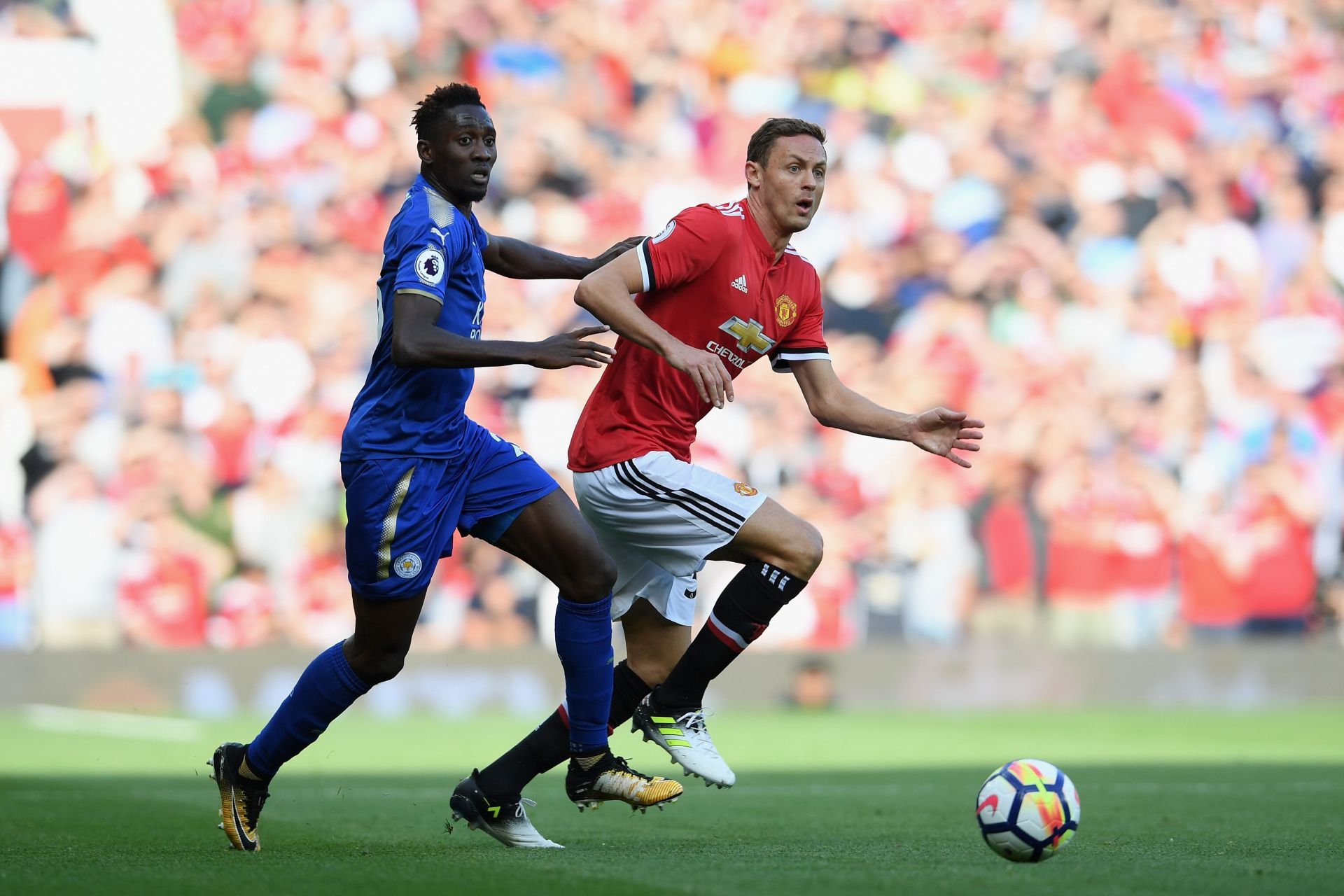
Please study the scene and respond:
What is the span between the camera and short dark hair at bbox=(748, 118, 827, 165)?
6.57m

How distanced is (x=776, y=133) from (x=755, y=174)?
18 centimetres

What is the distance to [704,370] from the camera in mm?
5891

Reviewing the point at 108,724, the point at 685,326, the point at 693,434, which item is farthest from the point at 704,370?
the point at 108,724

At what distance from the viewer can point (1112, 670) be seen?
15.7 metres

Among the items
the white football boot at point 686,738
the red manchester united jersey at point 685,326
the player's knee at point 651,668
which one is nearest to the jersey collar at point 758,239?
the red manchester united jersey at point 685,326

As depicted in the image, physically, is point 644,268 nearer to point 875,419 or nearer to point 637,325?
point 637,325

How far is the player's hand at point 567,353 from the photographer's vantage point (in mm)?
5535

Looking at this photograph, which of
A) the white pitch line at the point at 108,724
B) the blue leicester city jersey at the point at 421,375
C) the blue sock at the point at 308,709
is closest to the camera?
the blue leicester city jersey at the point at 421,375

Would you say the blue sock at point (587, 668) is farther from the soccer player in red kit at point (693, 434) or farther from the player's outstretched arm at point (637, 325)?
the player's outstretched arm at point (637, 325)

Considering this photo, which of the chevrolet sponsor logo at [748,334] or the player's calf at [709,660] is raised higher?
the chevrolet sponsor logo at [748,334]

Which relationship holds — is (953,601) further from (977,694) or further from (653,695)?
(653,695)

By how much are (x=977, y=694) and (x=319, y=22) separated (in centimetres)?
884

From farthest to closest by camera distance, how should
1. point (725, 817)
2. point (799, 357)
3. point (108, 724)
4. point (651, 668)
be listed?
point (108, 724) < point (725, 817) < point (799, 357) < point (651, 668)

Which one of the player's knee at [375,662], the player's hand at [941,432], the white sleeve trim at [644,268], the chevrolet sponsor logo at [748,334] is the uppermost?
the white sleeve trim at [644,268]
